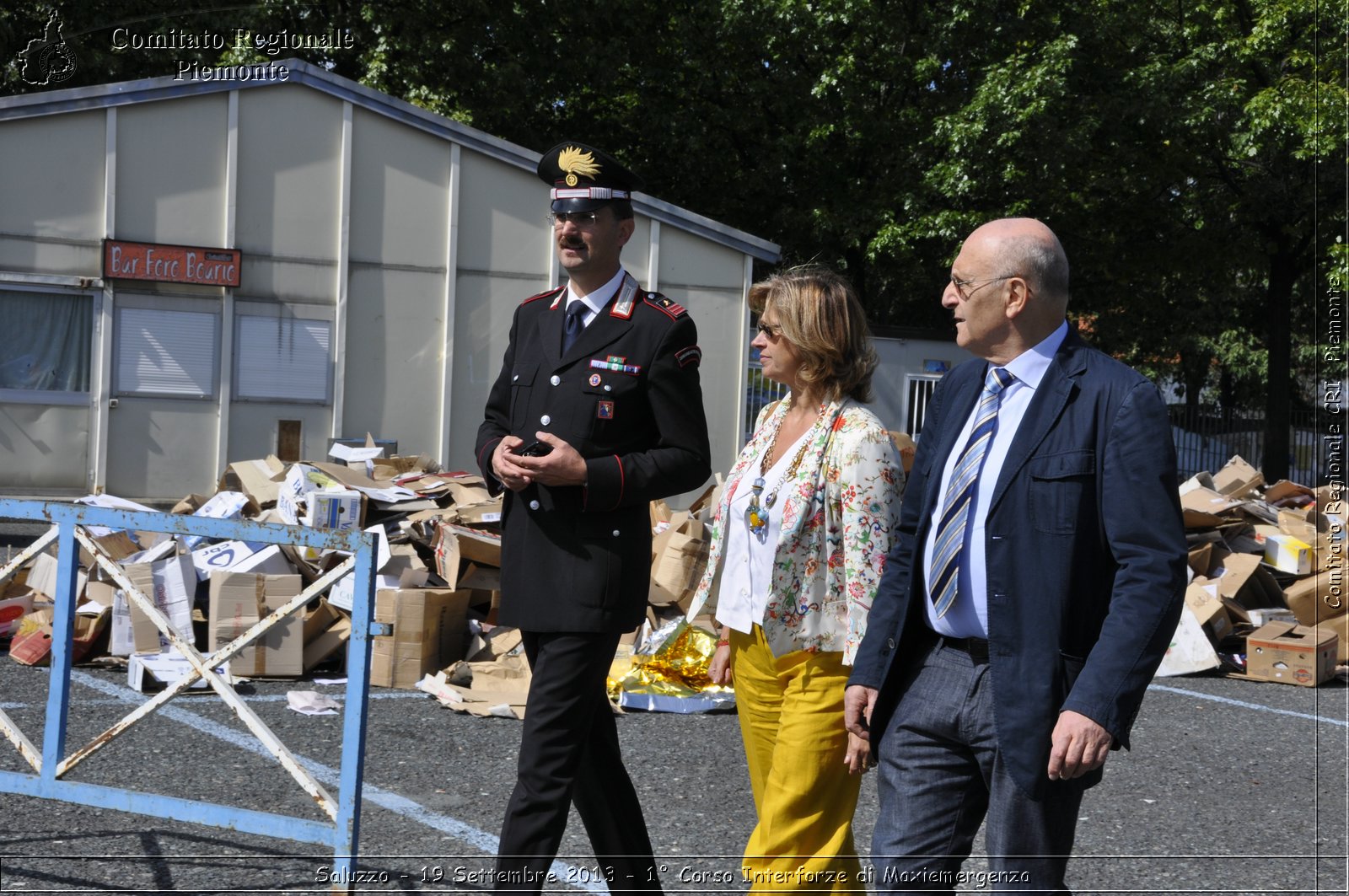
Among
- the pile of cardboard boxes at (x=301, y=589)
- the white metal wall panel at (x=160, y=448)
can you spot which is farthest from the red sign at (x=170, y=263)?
the pile of cardboard boxes at (x=301, y=589)

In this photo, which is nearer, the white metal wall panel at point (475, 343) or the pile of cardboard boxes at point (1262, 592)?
the pile of cardboard boxes at point (1262, 592)

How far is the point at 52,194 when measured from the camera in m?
14.2

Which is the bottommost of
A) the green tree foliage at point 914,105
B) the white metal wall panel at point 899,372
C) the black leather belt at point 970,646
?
the black leather belt at point 970,646

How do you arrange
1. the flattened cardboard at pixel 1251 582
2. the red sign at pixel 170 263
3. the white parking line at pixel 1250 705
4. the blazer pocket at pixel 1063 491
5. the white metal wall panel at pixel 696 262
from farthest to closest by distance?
the white metal wall panel at pixel 696 262 → the red sign at pixel 170 263 → the flattened cardboard at pixel 1251 582 → the white parking line at pixel 1250 705 → the blazer pocket at pixel 1063 491

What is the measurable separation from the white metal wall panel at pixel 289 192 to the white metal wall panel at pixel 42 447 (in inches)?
93.6

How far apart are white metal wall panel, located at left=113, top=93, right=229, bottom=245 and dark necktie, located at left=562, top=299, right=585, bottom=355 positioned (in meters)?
12.5

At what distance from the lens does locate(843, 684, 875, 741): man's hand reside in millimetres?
2945

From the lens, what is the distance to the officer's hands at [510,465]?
3357 millimetres

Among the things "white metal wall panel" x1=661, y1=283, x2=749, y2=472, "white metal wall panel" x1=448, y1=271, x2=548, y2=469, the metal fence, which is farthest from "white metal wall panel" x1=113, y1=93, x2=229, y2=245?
the metal fence

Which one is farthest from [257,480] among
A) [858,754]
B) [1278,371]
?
[1278,371]

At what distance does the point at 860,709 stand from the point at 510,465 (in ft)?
3.56

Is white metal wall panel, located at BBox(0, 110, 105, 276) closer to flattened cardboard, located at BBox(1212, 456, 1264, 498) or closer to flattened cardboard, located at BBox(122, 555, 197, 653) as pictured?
flattened cardboard, located at BBox(122, 555, 197, 653)

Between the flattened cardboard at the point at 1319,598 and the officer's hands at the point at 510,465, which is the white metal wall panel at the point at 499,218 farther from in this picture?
the officer's hands at the point at 510,465

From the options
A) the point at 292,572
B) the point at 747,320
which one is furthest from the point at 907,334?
the point at 292,572
